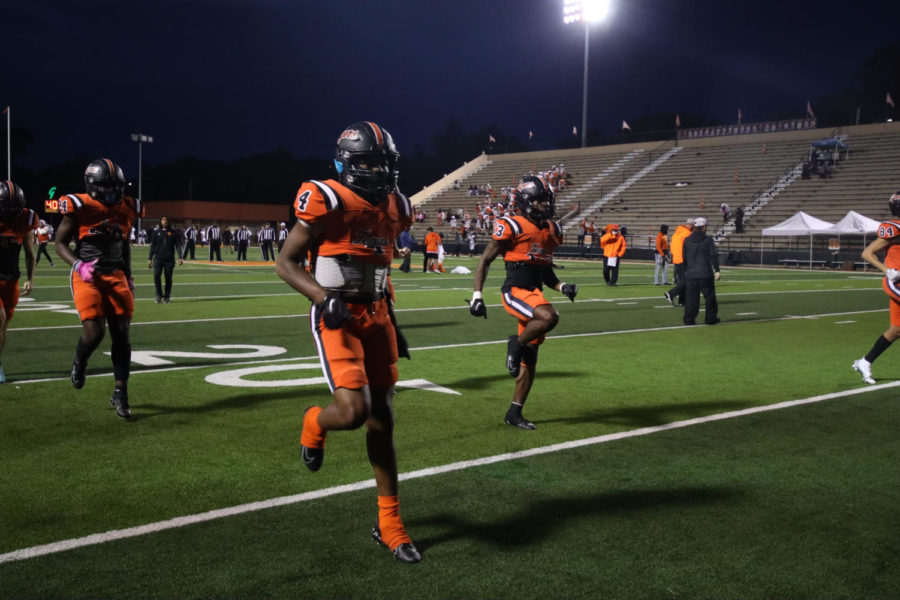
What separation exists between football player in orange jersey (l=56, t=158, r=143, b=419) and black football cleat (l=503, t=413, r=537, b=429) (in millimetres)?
2921

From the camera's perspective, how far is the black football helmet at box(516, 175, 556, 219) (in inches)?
260

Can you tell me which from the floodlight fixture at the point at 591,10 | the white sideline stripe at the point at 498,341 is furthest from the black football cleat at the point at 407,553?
the floodlight fixture at the point at 591,10

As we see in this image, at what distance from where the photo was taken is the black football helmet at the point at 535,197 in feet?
21.6

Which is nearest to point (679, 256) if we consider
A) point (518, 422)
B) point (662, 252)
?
point (662, 252)

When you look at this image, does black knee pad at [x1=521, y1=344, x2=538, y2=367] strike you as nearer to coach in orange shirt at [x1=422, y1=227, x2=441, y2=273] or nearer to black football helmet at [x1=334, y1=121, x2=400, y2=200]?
black football helmet at [x1=334, y1=121, x2=400, y2=200]

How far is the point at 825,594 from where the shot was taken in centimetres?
338

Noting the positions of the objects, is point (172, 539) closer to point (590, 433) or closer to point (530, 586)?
point (530, 586)

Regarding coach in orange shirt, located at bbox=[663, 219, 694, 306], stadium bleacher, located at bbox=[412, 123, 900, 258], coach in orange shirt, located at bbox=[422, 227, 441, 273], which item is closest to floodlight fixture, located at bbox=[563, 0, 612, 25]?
stadium bleacher, located at bbox=[412, 123, 900, 258]

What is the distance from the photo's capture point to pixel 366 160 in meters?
3.83

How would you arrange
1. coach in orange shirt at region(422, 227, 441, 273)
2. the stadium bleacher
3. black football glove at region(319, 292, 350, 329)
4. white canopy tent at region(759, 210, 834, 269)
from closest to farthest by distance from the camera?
black football glove at region(319, 292, 350, 329)
coach in orange shirt at region(422, 227, 441, 273)
white canopy tent at region(759, 210, 834, 269)
the stadium bleacher

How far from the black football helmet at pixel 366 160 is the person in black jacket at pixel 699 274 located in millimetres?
10820

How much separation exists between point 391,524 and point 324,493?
37.4 inches

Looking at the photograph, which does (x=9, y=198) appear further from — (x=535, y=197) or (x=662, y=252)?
(x=662, y=252)

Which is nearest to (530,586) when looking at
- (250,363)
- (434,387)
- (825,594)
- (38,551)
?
(825,594)
